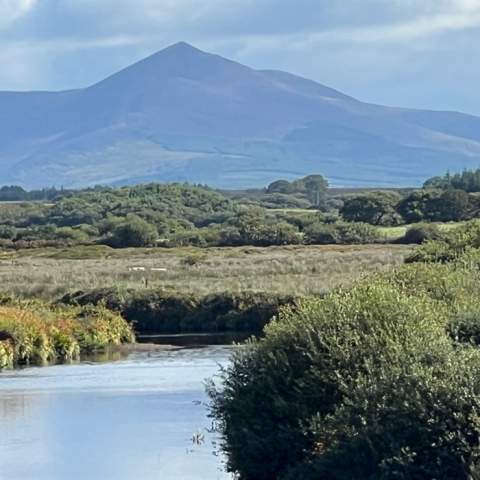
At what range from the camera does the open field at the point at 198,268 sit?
63250 millimetres

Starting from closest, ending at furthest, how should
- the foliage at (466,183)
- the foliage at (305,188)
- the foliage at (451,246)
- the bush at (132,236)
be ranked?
the foliage at (451,246), the bush at (132,236), the foliage at (466,183), the foliage at (305,188)

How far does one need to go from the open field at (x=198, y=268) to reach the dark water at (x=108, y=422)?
55.2 feet

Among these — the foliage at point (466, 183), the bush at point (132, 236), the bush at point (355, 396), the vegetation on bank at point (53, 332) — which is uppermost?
the foliage at point (466, 183)

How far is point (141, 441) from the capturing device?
31234mm

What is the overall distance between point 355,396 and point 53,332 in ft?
89.8

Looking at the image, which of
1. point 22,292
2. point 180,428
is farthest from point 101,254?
point 180,428

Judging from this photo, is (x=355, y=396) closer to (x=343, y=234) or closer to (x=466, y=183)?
(x=343, y=234)

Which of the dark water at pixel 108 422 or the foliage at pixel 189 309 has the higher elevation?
the foliage at pixel 189 309

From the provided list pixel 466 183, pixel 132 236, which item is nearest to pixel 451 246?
pixel 132 236

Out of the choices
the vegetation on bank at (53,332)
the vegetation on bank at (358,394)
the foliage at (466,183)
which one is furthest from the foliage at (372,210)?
the vegetation on bank at (358,394)

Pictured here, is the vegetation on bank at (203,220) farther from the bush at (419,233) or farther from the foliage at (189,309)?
the foliage at (189,309)

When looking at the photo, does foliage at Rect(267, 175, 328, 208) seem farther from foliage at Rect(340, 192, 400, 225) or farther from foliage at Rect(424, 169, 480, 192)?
foliage at Rect(340, 192, 400, 225)

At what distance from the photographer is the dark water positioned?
93.8 ft

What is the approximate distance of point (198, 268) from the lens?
72.9 meters
